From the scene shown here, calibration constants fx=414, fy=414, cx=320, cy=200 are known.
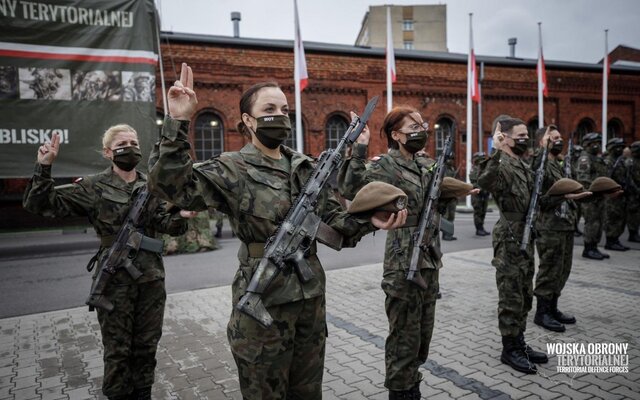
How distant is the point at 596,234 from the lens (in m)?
8.55

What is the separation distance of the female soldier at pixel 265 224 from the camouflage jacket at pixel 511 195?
2.32 metres

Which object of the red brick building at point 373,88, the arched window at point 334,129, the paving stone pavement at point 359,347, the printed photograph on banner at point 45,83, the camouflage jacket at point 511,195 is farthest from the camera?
the arched window at point 334,129

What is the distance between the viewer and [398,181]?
3277 millimetres

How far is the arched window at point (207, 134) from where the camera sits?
63.7 feet

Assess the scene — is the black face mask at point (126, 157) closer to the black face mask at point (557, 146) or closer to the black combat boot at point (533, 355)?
the black combat boot at point (533, 355)

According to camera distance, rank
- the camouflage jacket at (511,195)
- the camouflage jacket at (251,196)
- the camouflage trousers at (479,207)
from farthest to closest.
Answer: the camouflage trousers at (479,207) < the camouflage jacket at (511,195) < the camouflage jacket at (251,196)

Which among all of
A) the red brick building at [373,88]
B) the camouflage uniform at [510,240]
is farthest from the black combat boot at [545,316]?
the red brick building at [373,88]

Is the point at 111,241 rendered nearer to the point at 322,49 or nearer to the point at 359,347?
the point at 359,347

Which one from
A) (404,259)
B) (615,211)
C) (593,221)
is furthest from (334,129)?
(404,259)

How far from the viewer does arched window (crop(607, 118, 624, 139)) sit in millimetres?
26938

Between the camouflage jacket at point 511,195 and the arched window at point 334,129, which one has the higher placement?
the arched window at point 334,129

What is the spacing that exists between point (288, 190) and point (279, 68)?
1891cm

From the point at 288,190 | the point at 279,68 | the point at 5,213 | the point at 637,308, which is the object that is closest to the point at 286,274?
the point at 288,190

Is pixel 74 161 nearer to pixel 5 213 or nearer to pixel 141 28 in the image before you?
pixel 141 28
